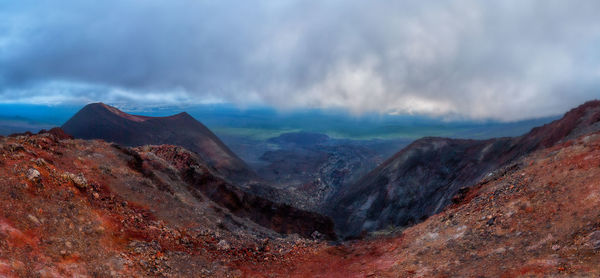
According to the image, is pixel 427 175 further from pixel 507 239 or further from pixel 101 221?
pixel 101 221

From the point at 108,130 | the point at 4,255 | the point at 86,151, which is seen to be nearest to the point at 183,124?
the point at 108,130

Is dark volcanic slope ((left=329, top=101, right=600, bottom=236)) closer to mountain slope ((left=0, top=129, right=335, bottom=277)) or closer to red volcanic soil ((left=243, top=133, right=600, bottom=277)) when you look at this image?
red volcanic soil ((left=243, top=133, right=600, bottom=277))

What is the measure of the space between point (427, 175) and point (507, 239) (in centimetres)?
4583

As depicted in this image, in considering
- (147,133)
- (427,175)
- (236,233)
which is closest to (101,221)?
(236,233)

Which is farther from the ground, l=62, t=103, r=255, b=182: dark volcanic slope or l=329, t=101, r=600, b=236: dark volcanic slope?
l=62, t=103, r=255, b=182: dark volcanic slope

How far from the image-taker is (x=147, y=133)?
9169 centimetres

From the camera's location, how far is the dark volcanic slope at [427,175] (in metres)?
37.7

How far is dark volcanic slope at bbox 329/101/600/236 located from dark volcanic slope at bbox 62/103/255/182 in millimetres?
32164

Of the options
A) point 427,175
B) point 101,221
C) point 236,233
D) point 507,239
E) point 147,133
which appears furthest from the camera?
point 147,133

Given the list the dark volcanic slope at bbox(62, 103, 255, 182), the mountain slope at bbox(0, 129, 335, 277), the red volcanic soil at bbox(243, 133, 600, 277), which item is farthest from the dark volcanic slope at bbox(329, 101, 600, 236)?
the dark volcanic slope at bbox(62, 103, 255, 182)

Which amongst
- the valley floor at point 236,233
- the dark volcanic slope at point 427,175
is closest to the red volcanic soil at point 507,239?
the valley floor at point 236,233

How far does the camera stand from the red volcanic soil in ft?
29.5

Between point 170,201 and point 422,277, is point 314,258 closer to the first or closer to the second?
point 422,277

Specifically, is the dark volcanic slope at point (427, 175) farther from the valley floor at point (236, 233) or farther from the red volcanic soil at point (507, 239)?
the valley floor at point (236, 233)
